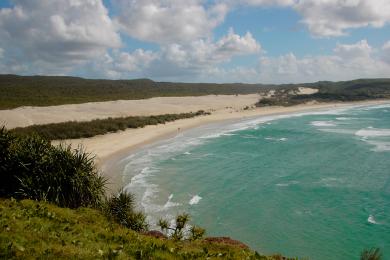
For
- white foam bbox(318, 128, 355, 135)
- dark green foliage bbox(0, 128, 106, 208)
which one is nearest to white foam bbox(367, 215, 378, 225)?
dark green foliage bbox(0, 128, 106, 208)

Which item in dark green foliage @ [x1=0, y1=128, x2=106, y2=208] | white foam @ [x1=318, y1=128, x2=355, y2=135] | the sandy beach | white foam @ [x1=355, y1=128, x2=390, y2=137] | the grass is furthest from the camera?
white foam @ [x1=318, y1=128, x2=355, y2=135]

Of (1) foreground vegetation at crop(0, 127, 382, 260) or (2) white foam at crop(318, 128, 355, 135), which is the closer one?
(1) foreground vegetation at crop(0, 127, 382, 260)

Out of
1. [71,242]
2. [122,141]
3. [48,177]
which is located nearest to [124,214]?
[48,177]

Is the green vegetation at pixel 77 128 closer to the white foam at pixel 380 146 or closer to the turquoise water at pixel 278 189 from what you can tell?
the turquoise water at pixel 278 189

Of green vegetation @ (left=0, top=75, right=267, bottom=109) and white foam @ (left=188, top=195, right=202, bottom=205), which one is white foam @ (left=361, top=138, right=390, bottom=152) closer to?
white foam @ (left=188, top=195, right=202, bottom=205)

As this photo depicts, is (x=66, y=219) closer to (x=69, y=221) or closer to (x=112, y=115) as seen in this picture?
(x=69, y=221)
